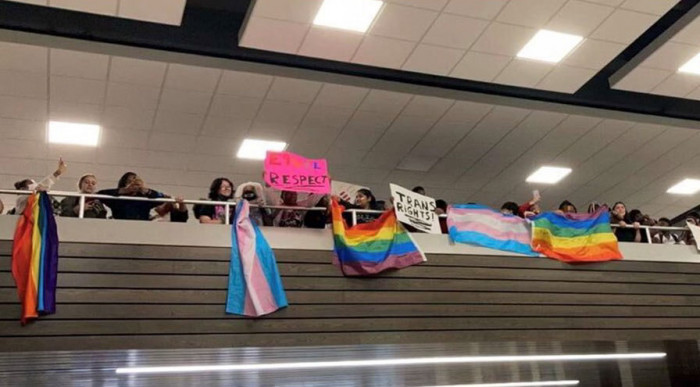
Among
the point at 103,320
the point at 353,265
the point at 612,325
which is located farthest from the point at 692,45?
the point at 103,320

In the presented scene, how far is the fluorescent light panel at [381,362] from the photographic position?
6460mm

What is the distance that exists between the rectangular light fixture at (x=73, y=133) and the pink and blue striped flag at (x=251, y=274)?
3.04 m

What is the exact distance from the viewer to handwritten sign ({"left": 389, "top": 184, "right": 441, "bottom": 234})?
6.65 m

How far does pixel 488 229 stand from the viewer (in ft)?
23.2

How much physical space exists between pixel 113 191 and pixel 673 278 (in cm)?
577

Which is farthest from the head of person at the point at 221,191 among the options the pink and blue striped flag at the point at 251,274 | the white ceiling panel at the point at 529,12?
the white ceiling panel at the point at 529,12

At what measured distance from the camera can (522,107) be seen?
27.8 ft

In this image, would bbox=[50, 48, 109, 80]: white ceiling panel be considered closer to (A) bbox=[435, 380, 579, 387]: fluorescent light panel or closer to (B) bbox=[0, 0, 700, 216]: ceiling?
(B) bbox=[0, 0, 700, 216]: ceiling

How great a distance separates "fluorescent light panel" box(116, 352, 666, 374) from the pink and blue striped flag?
105 centimetres

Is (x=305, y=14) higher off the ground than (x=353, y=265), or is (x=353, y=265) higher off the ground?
(x=305, y=14)

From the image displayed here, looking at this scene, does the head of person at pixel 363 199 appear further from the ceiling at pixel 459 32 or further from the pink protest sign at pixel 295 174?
the ceiling at pixel 459 32

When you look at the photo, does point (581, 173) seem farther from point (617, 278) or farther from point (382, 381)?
point (382, 381)

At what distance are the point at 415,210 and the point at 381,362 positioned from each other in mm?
1607

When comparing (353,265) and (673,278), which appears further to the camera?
(673,278)
